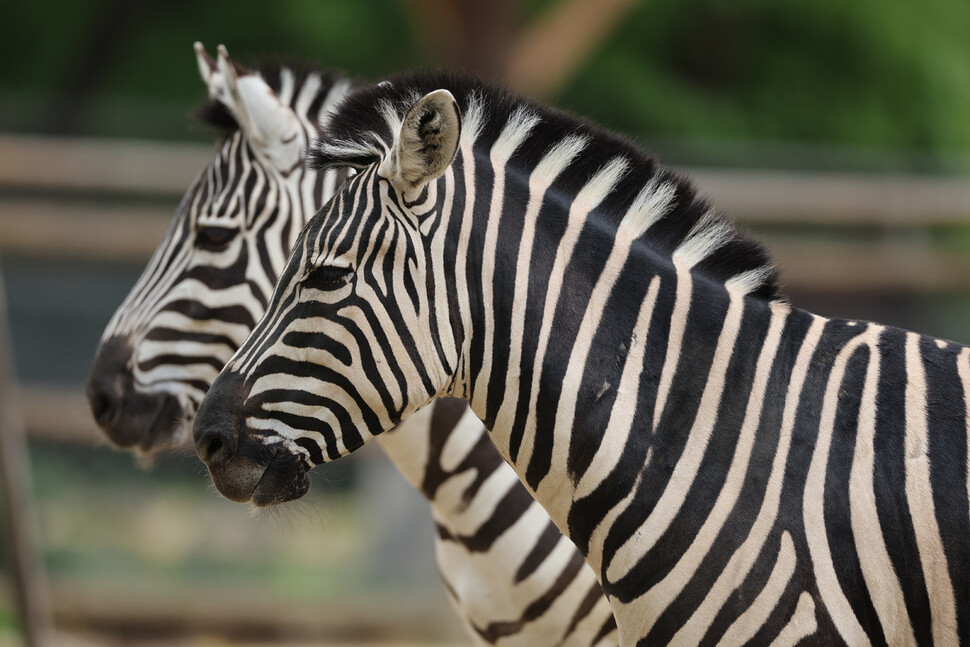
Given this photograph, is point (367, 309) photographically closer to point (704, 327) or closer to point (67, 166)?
point (704, 327)

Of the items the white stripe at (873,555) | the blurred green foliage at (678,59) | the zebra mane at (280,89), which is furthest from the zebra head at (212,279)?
the blurred green foliage at (678,59)

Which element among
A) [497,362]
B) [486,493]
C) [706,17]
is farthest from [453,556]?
[706,17]

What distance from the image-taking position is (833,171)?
30.7 feet

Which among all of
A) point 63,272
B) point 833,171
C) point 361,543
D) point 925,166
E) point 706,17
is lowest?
point 361,543

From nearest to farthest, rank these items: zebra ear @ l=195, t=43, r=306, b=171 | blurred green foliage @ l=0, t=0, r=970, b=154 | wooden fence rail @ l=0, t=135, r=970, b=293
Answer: zebra ear @ l=195, t=43, r=306, b=171 → wooden fence rail @ l=0, t=135, r=970, b=293 → blurred green foliage @ l=0, t=0, r=970, b=154

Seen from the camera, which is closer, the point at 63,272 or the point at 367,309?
the point at 367,309

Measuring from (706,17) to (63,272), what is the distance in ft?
28.4

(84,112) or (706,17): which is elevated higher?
(706,17)

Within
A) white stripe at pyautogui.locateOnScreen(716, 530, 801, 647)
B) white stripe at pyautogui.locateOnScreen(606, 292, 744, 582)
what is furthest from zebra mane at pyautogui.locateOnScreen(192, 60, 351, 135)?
white stripe at pyautogui.locateOnScreen(716, 530, 801, 647)

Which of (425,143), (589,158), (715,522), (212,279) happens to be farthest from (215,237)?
(715,522)

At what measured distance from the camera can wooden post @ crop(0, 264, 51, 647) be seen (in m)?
5.20

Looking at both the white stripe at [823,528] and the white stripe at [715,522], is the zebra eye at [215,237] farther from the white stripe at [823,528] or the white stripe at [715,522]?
the white stripe at [823,528]

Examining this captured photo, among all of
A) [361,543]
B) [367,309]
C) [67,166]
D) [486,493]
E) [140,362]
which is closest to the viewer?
[367,309]

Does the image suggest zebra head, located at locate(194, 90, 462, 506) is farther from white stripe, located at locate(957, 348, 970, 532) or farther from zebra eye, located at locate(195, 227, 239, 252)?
zebra eye, located at locate(195, 227, 239, 252)
